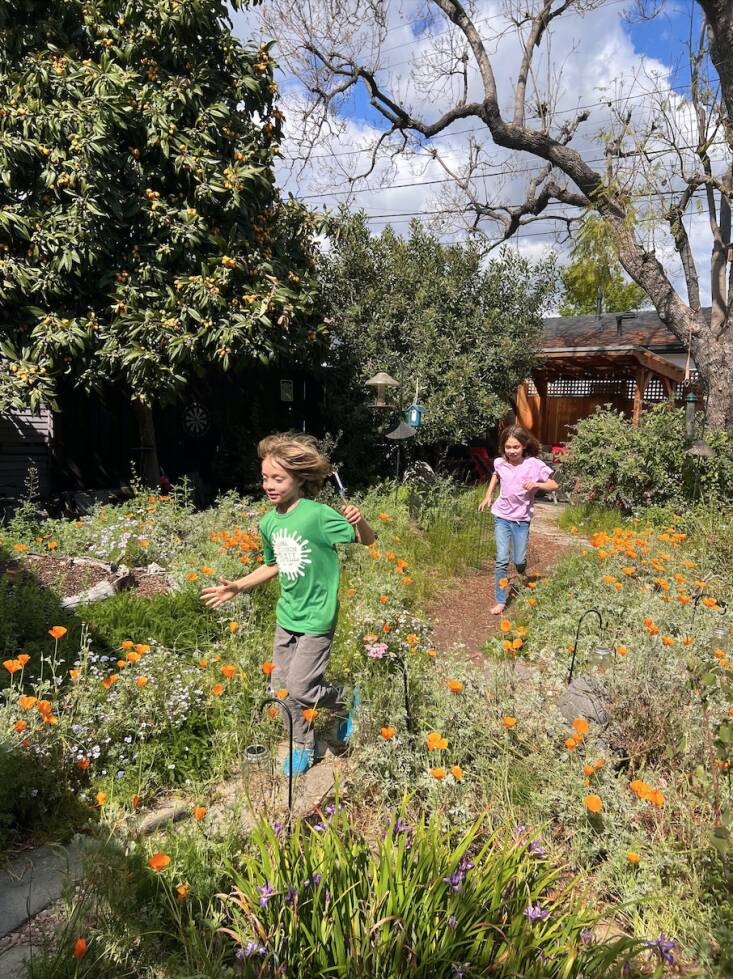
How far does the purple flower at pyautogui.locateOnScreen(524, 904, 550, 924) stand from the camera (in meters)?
1.59

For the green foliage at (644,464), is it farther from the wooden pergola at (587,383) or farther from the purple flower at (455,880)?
the wooden pergola at (587,383)

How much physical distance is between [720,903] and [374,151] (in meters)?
13.8

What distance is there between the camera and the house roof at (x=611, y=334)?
54.6 feet

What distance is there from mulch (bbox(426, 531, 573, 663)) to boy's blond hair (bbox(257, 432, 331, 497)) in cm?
149

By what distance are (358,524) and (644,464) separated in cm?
634

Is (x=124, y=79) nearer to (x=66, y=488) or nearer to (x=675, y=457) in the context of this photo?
(x=66, y=488)

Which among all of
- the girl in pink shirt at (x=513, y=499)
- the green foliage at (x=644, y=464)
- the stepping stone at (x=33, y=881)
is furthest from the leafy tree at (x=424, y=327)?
the stepping stone at (x=33, y=881)

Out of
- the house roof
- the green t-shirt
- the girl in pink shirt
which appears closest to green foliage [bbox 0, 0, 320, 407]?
the girl in pink shirt

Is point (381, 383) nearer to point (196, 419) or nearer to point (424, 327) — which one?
point (424, 327)

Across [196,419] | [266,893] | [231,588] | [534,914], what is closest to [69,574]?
[231,588]

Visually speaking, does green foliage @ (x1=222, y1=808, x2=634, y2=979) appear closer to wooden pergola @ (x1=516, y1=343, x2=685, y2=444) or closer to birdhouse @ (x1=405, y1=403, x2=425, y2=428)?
birdhouse @ (x1=405, y1=403, x2=425, y2=428)

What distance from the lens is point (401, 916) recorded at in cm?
150

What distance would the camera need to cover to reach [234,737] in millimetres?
2633

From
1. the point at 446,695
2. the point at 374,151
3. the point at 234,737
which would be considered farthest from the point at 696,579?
the point at 374,151
